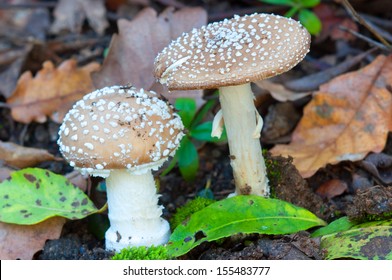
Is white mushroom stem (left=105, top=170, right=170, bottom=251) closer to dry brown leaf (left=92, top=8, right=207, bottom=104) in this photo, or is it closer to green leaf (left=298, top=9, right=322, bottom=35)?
dry brown leaf (left=92, top=8, right=207, bottom=104)

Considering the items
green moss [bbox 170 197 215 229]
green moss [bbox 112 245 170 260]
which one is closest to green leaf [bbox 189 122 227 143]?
green moss [bbox 170 197 215 229]

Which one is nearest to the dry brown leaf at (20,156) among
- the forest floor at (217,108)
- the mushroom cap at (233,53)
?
the forest floor at (217,108)

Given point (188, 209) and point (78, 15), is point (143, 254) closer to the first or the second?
point (188, 209)

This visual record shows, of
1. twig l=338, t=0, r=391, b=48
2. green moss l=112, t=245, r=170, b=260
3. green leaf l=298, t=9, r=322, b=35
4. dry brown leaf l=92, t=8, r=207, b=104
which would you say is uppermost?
twig l=338, t=0, r=391, b=48

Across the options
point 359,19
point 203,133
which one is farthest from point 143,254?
point 359,19

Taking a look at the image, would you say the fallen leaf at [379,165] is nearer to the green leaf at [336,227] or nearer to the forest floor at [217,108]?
the forest floor at [217,108]
